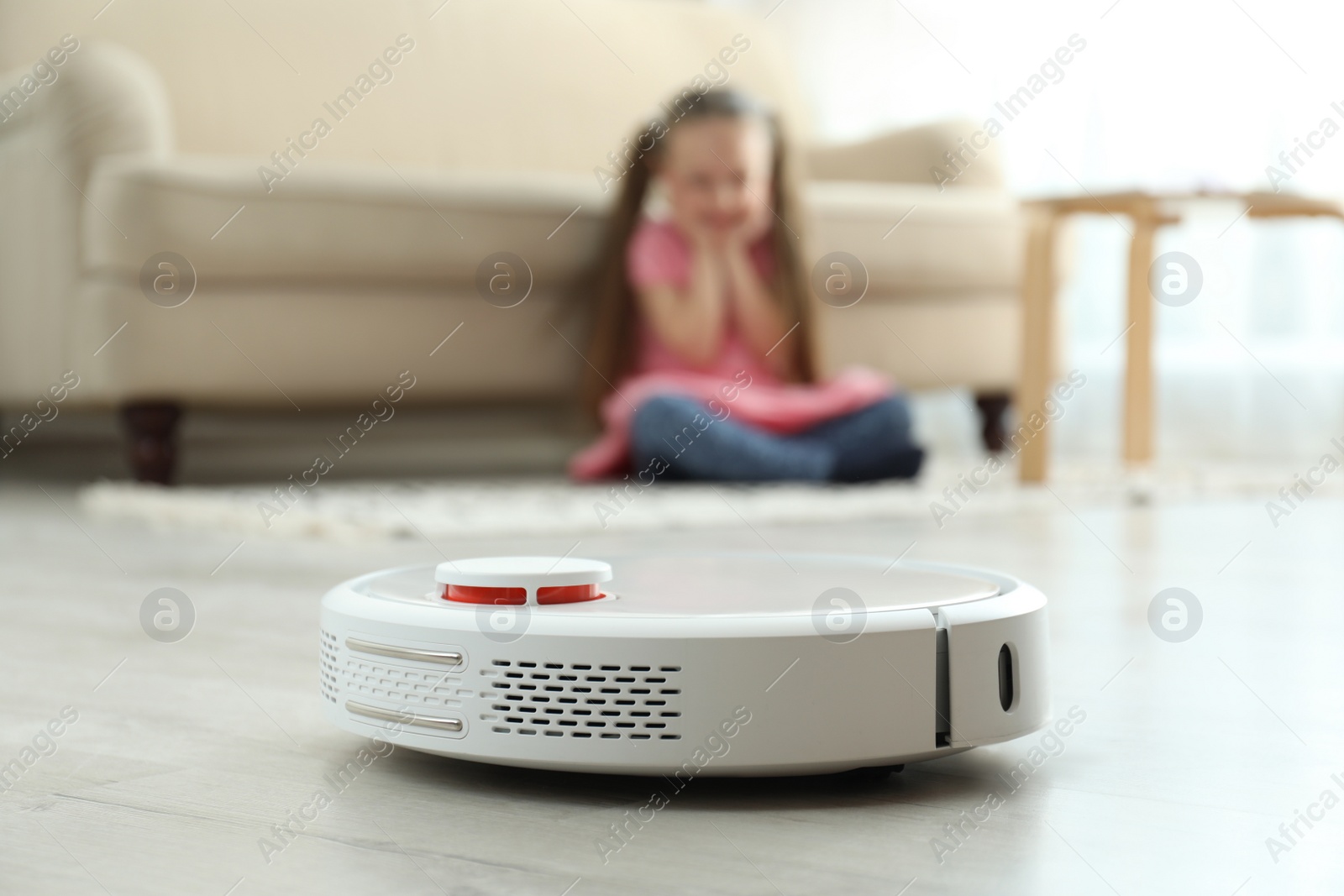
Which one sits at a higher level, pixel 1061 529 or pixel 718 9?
pixel 718 9

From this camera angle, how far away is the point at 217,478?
231cm

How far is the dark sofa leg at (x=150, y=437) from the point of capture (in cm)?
199

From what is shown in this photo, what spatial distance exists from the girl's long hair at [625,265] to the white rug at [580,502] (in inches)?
9.3

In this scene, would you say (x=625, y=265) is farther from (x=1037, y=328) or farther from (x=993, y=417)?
(x=993, y=417)

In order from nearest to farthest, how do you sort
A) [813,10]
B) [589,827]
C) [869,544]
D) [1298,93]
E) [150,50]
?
1. [589,827]
2. [869,544]
3. [150,50]
4. [1298,93]
5. [813,10]

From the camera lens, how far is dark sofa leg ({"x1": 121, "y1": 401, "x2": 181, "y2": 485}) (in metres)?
1.99

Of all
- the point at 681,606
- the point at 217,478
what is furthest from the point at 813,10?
the point at 681,606

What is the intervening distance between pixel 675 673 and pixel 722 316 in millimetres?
1819

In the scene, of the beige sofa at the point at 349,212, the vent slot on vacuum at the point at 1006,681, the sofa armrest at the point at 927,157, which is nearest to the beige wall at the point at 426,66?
the beige sofa at the point at 349,212

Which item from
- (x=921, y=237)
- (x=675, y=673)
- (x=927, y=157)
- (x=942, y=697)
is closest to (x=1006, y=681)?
(x=942, y=697)

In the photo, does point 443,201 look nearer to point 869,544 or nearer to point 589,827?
point 869,544

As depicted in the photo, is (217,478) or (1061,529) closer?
(1061,529)

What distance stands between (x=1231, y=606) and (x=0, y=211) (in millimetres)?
1994

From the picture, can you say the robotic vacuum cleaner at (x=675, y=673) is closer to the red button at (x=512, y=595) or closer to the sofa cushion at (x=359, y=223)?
the red button at (x=512, y=595)
